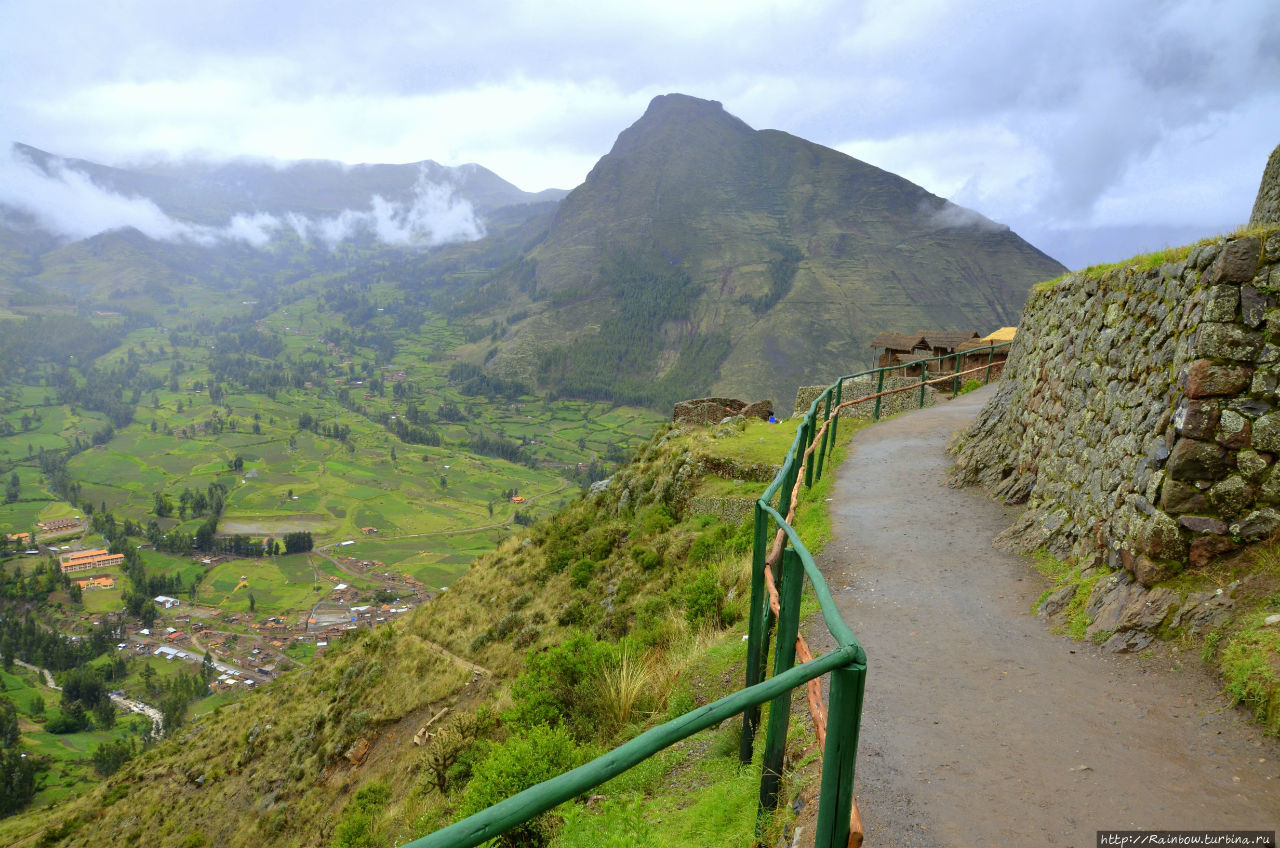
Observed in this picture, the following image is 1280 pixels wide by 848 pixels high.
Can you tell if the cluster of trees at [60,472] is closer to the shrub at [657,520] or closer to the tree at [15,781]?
the tree at [15,781]

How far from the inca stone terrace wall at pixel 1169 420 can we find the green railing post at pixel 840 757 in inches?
198

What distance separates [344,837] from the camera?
1015 cm

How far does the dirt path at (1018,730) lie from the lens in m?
3.39

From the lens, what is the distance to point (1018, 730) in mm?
4285

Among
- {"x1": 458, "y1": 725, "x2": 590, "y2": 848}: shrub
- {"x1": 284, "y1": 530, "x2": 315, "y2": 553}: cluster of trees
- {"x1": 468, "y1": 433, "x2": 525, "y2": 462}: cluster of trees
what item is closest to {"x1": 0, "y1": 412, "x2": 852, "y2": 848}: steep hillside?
{"x1": 458, "y1": 725, "x2": 590, "y2": 848}: shrub

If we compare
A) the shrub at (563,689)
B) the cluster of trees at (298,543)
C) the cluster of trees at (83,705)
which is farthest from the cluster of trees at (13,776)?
the shrub at (563,689)

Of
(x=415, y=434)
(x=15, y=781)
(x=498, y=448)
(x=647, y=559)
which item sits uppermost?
(x=647, y=559)

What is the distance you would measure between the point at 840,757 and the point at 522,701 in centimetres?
685

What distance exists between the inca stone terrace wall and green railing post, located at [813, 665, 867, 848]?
503cm

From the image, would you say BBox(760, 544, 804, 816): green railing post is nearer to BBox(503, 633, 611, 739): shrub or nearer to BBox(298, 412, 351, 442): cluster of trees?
BBox(503, 633, 611, 739): shrub

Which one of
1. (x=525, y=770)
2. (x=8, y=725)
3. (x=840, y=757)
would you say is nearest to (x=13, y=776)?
(x=8, y=725)

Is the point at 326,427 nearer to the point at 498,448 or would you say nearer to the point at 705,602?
the point at 498,448

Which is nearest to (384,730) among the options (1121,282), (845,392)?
(1121,282)

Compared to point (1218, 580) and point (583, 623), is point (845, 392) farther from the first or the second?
point (1218, 580)
